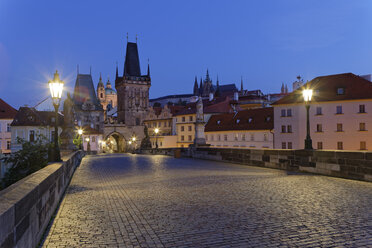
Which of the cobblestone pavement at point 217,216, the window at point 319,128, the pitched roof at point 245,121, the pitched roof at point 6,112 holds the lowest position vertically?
the cobblestone pavement at point 217,216

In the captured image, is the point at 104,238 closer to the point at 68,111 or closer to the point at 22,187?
the point at 22,187

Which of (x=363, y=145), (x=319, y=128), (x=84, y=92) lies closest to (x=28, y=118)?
(x=84, y=92)

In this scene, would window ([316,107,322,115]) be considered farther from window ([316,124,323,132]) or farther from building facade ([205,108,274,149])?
building facade ([205,108,274,149])

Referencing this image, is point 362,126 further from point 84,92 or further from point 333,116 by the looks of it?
point 84,92

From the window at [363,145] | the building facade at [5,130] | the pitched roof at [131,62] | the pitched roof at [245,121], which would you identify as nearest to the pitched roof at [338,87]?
the window at [363,145]

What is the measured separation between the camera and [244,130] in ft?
194

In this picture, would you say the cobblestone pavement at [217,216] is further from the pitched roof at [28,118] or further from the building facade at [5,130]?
the building facade at [5,130]

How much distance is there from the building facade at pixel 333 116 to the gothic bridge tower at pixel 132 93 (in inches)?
2082

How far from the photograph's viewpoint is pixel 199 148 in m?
27.0

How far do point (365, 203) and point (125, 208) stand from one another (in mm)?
5371

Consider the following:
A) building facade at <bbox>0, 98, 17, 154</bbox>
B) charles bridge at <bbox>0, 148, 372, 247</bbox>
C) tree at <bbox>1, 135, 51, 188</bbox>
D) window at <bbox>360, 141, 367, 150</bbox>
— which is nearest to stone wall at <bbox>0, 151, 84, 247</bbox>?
charles bridge at <bbox>0, 148, 372, 247</bbox>

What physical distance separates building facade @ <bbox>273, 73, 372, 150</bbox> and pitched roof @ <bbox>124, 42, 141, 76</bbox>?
59117 mm

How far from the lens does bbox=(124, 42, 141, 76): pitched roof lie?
102875 millimetres

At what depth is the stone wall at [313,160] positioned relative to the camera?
11.8m
